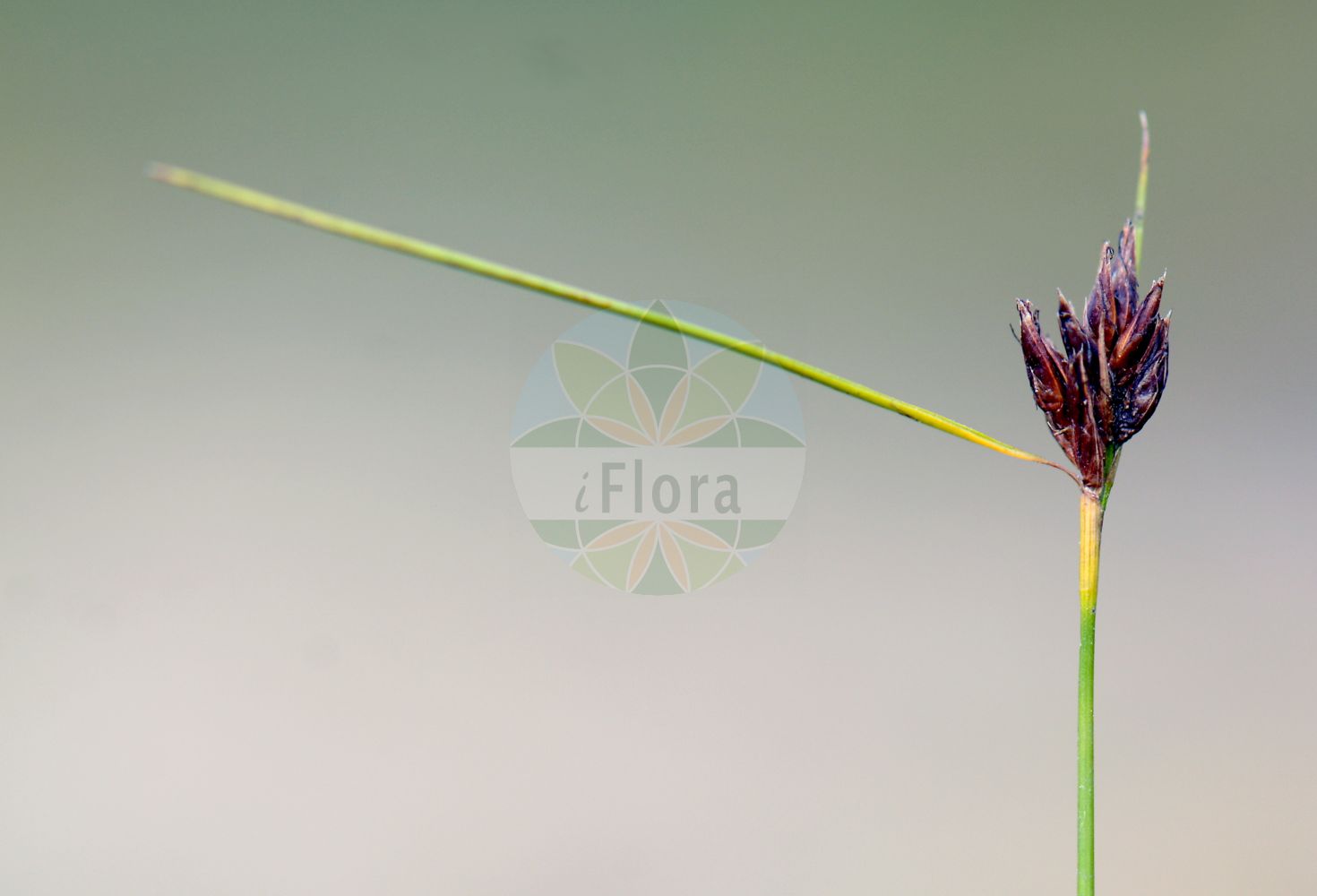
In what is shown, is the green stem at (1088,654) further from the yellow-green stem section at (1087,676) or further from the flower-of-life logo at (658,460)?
the flower-of-life logo at (658,460)

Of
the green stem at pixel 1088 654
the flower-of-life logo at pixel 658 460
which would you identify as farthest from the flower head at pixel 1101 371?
the flower-of-life logo at pixel 658 460

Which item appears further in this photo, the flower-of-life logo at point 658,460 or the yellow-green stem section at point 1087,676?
the flower-of-life logo at point 658,460

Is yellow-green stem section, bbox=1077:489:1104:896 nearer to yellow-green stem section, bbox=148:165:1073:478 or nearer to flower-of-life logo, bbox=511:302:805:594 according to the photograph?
yellow-green stem section, bbox=148:165:1073:478

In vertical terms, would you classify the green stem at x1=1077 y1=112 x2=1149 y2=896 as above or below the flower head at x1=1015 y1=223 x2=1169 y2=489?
below

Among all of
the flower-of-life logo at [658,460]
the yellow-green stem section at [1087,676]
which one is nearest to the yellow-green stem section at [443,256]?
the yellow-green stem section at [1087,676]

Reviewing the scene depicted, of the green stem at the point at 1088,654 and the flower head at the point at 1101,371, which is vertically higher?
the flower head at the point at 1101,371

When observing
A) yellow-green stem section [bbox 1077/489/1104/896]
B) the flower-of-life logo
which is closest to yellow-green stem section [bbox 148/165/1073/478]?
yellow-green stem section [bbox 1077/489/1104/896]

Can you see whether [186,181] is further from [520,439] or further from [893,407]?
[520,439]

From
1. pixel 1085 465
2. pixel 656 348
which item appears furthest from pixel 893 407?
pixel 656 348
